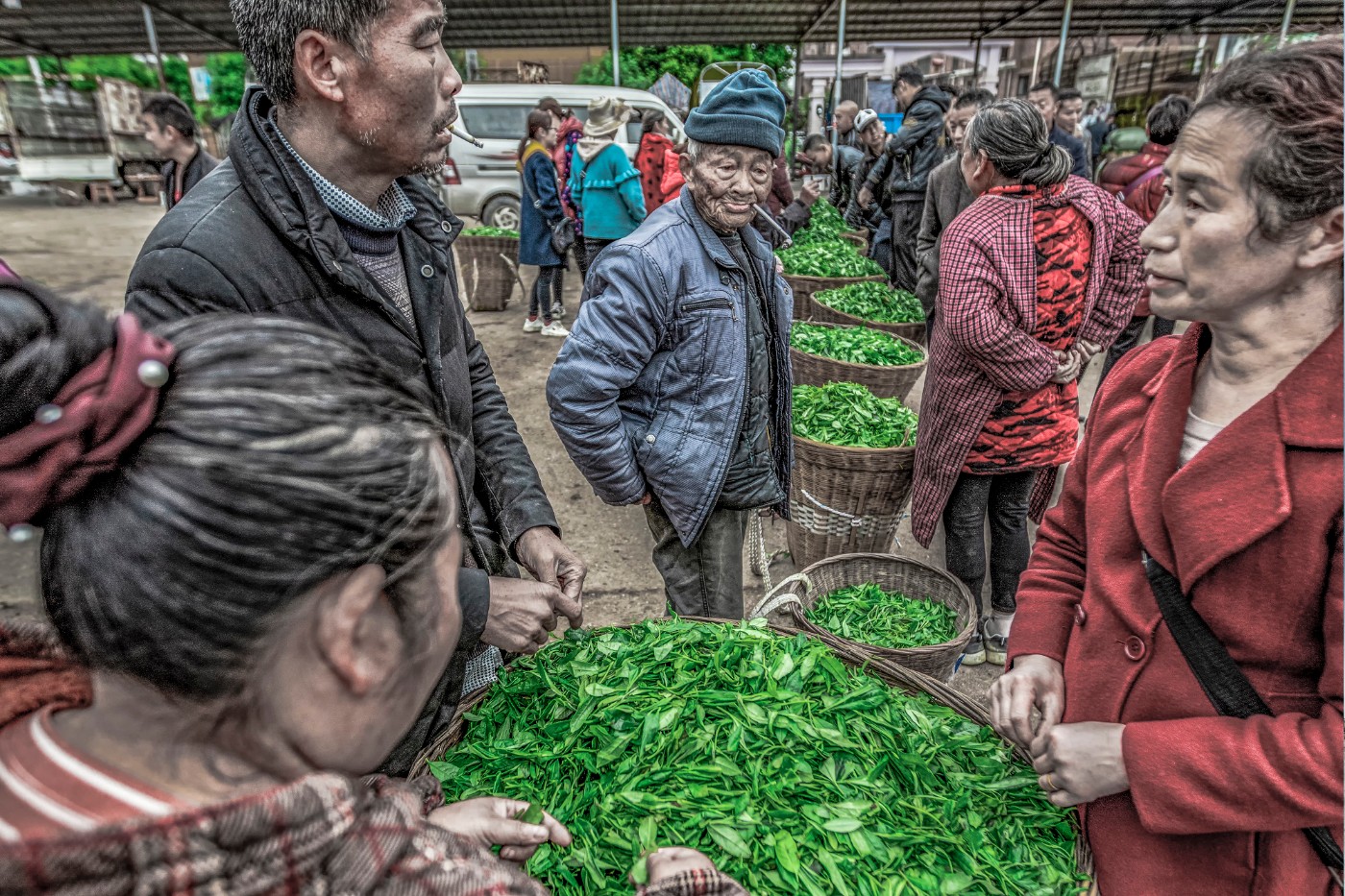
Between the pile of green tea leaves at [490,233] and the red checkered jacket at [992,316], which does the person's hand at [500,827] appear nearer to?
the red checkered jacket at [992,316]

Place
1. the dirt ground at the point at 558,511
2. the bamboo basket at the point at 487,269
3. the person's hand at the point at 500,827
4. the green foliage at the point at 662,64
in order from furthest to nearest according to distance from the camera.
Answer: the green foliage at the point at 662,64, the bamboo basket at the point at 487,269, the dirt ground at the point at 558,511, the person's hand at the point at 500,827

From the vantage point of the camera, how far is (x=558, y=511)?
457 cm

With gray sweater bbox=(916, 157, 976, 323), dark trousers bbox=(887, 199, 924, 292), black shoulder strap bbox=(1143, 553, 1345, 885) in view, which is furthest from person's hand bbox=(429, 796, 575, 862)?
dark trousers bbox=(887, 199, 924, 292)

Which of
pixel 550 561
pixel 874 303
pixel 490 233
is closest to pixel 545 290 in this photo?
pixel 490 233

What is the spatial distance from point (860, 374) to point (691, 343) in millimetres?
2219

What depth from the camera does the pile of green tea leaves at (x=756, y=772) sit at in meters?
1.36

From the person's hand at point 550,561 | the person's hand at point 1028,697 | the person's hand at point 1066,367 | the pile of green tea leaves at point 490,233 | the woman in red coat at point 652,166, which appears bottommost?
the pile of green tea leaves at point 490,233

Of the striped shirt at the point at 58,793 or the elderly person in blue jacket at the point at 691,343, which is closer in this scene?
the striped shirt at the point at 58,793

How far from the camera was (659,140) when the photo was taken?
7188 mm

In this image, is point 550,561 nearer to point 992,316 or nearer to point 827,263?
point 992,316

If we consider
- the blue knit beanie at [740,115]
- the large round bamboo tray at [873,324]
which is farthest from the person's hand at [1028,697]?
the large round bamboo tray at [873,324]

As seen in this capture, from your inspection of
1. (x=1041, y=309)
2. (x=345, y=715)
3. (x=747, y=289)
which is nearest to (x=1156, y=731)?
(x=345, y=715)

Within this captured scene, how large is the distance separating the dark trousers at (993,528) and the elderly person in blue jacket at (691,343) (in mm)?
1072

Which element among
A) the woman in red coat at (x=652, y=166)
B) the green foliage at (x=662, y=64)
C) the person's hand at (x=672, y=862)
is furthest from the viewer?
the green foliage at (x=662, y=64)
